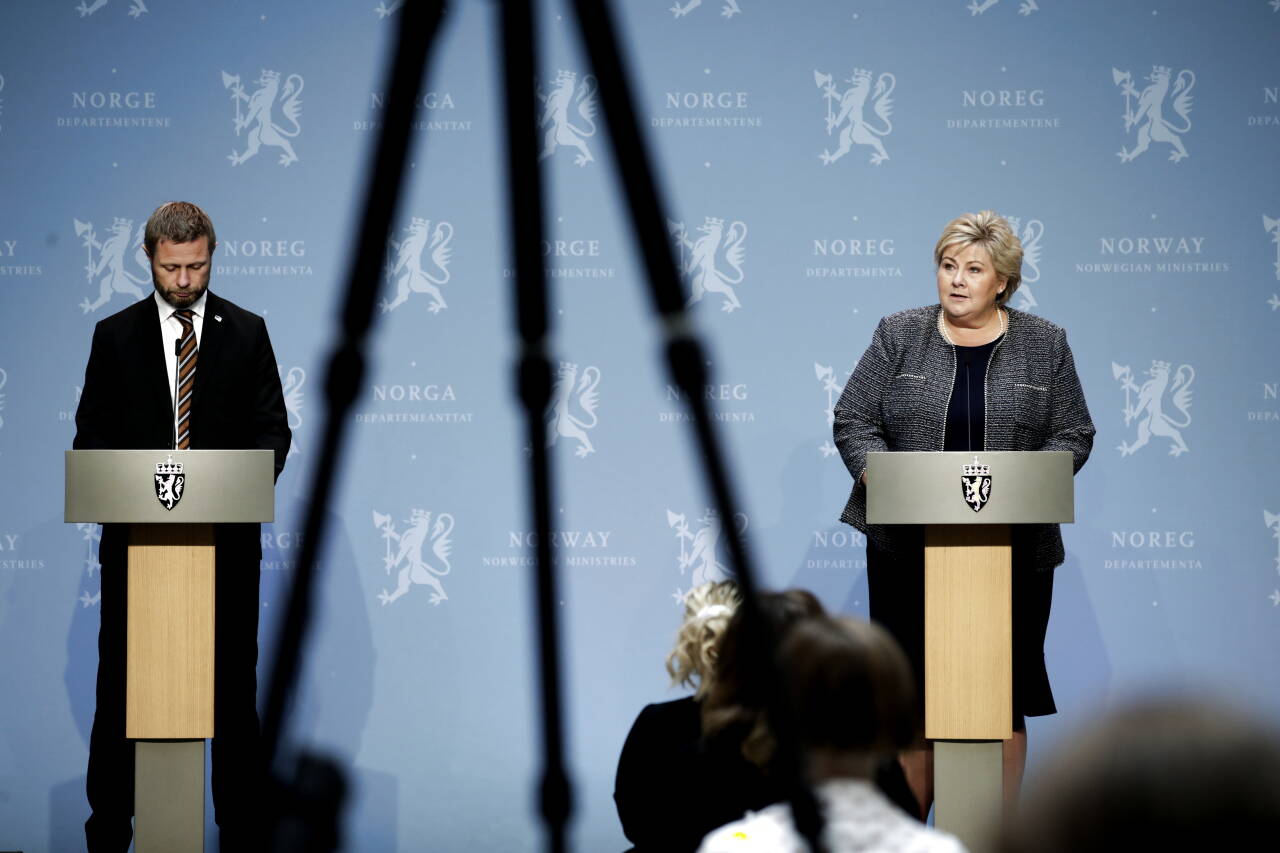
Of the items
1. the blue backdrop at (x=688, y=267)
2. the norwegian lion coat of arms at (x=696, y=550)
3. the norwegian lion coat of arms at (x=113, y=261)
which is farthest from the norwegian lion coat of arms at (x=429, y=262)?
the norwegian lion coat of arms at (x=696, y=550)

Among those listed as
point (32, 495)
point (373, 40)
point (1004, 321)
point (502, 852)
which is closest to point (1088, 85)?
point (1004, 321)

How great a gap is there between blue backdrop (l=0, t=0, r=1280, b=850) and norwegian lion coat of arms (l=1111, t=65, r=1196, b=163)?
1 centimetres

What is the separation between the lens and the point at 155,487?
9.34ft

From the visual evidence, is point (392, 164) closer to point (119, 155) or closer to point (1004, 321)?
point (1004, 321)

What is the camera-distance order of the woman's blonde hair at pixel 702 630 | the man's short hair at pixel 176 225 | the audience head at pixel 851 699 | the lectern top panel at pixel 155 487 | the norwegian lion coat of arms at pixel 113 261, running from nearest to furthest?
the audience head at pixel 851 699 < the woman's blonde hair at pixel 702 630 < the lectern top panel at pixel 155 487 < the man's short hair at pixel 176 225 < the norwegian lion coat of arms at pixel 113 261

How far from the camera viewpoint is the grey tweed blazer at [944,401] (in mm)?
3219

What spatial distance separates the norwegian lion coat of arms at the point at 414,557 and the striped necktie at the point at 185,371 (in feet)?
3.85

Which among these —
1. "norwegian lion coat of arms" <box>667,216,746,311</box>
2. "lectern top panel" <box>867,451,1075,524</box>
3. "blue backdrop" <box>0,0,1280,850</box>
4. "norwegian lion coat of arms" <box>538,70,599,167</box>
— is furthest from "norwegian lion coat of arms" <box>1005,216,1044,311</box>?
"lectern top panel" <box>867,451,1075,524</box>

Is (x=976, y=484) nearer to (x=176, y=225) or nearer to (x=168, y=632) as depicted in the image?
(x=168, y=632)

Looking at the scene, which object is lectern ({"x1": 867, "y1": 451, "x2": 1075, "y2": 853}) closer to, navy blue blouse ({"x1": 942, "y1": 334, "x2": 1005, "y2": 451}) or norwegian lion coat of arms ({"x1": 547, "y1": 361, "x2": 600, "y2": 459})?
navy blue blouse ({"x1": 942, "y1": 334, "x2": 1005, "y2": 451})

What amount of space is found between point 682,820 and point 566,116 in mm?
2855

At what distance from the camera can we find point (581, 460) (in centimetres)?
436

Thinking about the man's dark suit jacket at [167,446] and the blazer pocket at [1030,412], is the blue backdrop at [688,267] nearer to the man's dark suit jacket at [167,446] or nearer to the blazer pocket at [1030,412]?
the man's dark suit jacket at [167,446]

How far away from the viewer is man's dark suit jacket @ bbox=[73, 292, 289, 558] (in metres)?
3.22
